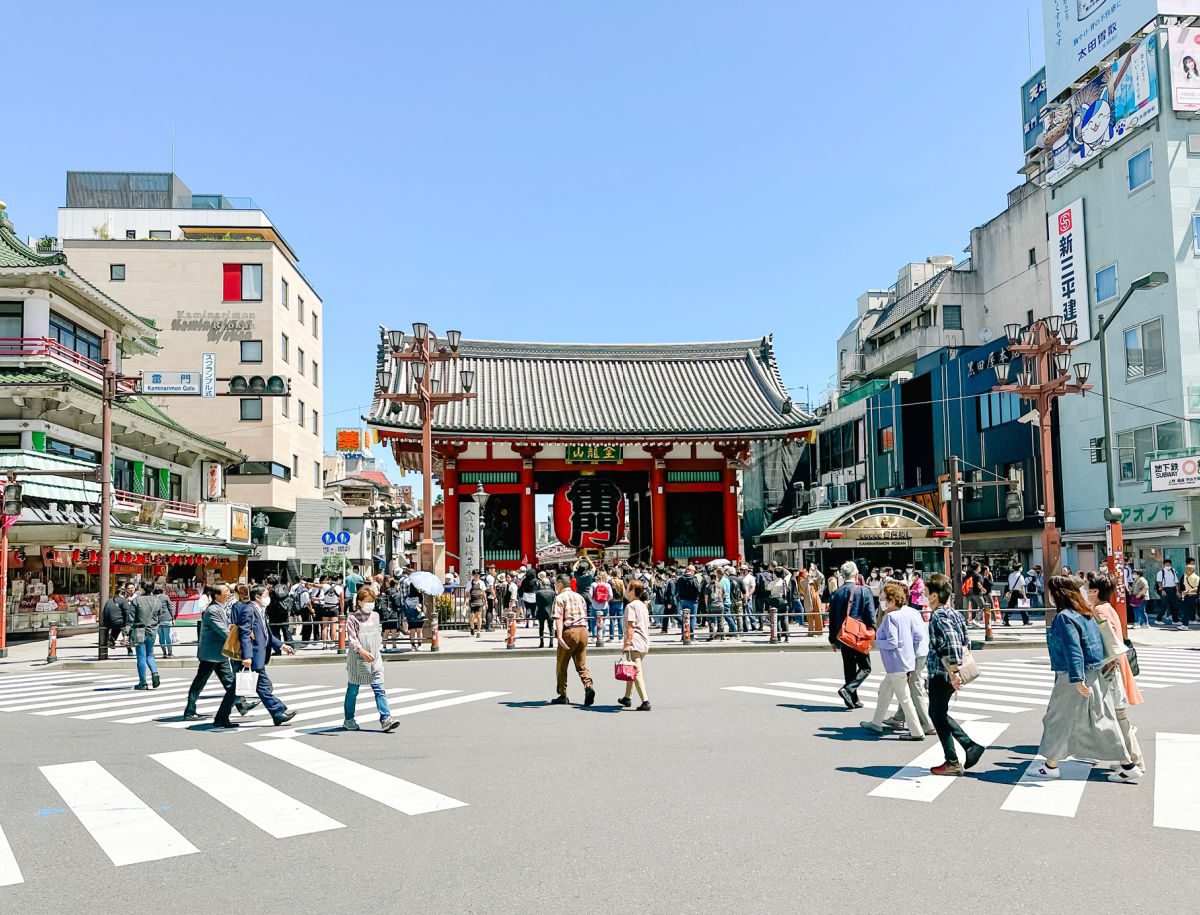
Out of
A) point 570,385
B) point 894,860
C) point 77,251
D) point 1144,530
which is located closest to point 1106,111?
point 1144,530

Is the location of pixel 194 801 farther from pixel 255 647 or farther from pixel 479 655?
Answer: pixel 479 655

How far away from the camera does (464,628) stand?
1072 inches

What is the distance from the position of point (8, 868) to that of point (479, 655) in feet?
49.9

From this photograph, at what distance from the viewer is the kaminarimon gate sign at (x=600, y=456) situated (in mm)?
34031

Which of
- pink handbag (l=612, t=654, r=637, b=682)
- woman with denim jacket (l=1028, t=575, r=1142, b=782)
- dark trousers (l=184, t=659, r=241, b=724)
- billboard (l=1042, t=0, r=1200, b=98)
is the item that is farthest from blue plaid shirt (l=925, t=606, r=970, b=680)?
billboard (l=1042, t=0, r=1200, b=98)

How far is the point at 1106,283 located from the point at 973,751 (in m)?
33.8

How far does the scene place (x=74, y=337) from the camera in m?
33.8

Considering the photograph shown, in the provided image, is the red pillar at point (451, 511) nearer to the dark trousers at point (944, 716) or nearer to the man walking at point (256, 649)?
the man walking at point (256, 649)

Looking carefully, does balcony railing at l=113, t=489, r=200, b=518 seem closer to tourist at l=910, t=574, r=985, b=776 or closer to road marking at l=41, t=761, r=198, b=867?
road marking at l=41, t=761, r=198, b=867

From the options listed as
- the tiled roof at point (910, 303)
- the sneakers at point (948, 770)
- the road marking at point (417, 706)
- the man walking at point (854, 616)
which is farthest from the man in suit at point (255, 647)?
the tiled roof at point (910, 303)

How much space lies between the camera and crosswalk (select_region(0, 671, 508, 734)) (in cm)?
1255

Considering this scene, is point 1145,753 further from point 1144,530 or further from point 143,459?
point 143,459

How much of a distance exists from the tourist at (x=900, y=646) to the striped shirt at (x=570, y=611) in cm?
401

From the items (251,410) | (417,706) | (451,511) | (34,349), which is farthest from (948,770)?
(251,410)
